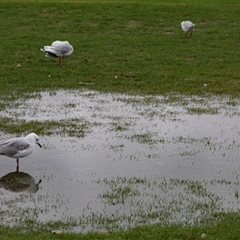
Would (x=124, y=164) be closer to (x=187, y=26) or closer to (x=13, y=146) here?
(x=13, y=146)

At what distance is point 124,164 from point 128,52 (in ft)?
33.5

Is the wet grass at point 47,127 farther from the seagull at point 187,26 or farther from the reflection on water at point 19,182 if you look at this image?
the seagull at point 187,26

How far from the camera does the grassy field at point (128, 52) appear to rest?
15.9m

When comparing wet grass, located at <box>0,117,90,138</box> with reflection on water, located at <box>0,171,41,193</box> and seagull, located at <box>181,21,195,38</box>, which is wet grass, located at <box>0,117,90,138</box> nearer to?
reflection on water, located at <box>0,171,41,193</box>

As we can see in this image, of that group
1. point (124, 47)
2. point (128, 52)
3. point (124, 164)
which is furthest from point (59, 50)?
point (124, 164)

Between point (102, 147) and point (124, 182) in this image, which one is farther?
point (102, 147)

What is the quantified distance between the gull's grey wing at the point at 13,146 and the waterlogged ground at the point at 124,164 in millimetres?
340

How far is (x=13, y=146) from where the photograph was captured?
1025 centimetres

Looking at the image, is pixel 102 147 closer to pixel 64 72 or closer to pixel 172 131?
pixel 172 131

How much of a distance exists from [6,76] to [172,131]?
255 inches

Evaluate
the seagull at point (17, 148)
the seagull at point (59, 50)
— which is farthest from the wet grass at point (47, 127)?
the seagull at point (59, 50)

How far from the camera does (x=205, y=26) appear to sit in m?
25.0

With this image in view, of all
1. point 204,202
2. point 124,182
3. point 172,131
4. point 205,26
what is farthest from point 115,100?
point 205,26

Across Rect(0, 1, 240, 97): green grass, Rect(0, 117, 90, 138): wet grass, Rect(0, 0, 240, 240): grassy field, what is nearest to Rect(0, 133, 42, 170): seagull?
Rect(0, 117, 90, 138): wet grass
